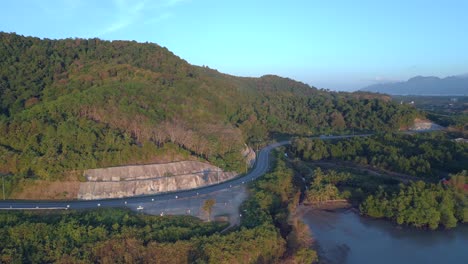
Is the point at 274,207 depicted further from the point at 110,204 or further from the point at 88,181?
the point at 88,181

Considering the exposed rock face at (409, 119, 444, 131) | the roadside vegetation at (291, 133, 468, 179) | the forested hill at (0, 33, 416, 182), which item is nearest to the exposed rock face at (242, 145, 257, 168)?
the forested hill at (0, 33, 416, 182)

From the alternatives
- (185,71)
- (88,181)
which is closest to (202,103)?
(185,71)

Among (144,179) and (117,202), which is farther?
(144,179)

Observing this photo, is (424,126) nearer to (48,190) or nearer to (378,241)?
(378,241)

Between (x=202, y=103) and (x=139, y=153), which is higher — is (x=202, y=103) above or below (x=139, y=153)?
above

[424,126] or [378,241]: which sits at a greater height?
[424,126]

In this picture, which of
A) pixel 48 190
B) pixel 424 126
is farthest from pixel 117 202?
pixel 424 126

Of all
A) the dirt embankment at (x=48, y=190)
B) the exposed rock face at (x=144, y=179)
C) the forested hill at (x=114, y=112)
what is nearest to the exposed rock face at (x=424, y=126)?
the forested hill at (x=114, y=112)
